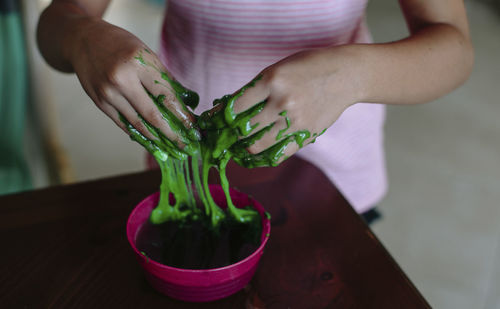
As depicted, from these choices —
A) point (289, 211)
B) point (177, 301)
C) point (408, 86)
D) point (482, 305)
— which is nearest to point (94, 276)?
point (177, 301)

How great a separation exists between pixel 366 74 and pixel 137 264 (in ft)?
1.51

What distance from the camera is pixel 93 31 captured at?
0.64m

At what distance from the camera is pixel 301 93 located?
54 cm

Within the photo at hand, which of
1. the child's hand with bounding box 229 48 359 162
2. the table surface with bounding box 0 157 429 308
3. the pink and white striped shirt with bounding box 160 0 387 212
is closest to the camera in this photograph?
the child's hand with bounding box 229 48 359 162

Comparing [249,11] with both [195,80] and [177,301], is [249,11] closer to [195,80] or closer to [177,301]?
[195,80]

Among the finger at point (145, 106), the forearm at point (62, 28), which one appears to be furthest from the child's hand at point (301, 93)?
the forearm at point (62, 28)

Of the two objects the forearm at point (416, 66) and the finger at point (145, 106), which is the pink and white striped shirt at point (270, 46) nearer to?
the forearm at point (416, 66)

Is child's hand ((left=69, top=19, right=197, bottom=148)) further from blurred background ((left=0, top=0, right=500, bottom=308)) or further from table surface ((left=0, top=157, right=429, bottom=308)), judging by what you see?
blurred background ((left=0, top=0, right=500, bottom=308))

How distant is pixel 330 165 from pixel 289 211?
22 cm

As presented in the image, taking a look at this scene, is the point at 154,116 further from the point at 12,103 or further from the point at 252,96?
the point at 12,103

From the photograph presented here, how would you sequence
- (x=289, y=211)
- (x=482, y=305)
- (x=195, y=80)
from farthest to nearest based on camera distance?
(x=482, y=305) < (x=195, y=80) < (x=289, y=211)

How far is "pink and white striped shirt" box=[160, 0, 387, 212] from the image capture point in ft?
2.78

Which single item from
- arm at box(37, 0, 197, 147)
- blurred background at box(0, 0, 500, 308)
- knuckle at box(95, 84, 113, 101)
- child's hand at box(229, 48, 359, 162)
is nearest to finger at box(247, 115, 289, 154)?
child's hand at box(229, 48, 359, 162)

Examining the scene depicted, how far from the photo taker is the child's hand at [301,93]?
530mm
